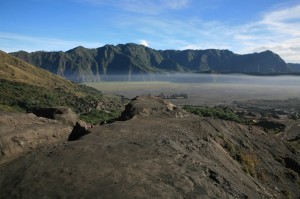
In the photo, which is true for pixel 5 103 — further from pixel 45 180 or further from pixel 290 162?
pixel 45 180

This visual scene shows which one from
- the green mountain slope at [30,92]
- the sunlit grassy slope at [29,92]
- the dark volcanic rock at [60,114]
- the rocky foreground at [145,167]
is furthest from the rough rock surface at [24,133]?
the green mountain slope at [30,92]

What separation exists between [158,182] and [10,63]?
145964mm

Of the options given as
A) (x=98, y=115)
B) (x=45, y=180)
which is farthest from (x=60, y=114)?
(x=98, y=115)

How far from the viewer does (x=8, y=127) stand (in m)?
30.6

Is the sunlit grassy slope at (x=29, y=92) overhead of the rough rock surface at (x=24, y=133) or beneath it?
beneath

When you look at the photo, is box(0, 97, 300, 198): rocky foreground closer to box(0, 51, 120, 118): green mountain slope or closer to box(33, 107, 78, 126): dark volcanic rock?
box(33, 107, 78, 126): dark volcanic rock

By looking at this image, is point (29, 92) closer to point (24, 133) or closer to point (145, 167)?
point (24, 133)

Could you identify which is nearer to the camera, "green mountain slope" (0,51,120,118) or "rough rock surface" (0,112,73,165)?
"rough rock surface" (0,112,73,165)

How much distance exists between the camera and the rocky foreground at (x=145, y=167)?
61.6 feet

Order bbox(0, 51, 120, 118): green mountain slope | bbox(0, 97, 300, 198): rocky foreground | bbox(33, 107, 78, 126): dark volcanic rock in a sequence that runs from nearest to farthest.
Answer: bbox(0, 97, 300, 198): rocky foreground
bbox(33, 107, 78, 126): dark volcanic rock
bbox(0, 51, 120, 118): green mountain slope

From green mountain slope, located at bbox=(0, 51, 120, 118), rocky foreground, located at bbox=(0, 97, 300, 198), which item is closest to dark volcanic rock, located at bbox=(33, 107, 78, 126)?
rocky foreground, located at bbox=(0, 97, 300, 198)

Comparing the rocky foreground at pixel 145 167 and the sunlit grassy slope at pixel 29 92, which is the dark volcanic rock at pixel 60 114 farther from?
the sunlit grassy slope at pixel 29 92

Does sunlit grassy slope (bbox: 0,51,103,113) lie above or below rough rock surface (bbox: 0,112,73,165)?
below

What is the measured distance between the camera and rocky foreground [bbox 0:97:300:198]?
18.8 metres
